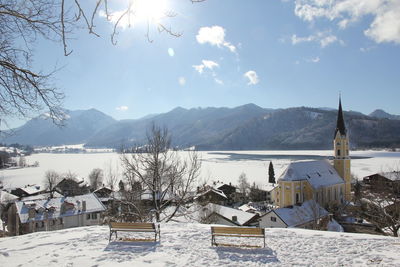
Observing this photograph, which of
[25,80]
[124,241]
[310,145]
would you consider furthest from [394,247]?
[310,145]

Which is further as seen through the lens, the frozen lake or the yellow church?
the frozen lake

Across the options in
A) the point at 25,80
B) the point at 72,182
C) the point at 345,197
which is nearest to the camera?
the point at 25,80

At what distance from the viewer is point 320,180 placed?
42.0 metres

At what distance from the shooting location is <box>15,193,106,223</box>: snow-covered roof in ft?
86.7

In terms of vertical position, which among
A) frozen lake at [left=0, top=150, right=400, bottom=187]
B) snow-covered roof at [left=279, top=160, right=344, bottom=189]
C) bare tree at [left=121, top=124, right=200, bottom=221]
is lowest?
frozen lake at [left=0, top=150, right=400, bottom=187]

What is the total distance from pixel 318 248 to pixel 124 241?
5.36 metres

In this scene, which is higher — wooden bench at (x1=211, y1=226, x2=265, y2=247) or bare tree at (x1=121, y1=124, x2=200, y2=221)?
bare tree at (x1=121, y1=124, x2=200, y2=221)

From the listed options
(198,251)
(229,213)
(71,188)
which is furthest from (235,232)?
(71,188)

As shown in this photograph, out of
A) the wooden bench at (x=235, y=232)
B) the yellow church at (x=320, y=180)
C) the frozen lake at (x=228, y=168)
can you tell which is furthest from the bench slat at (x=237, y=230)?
the yellow church at (x=320, y=180)

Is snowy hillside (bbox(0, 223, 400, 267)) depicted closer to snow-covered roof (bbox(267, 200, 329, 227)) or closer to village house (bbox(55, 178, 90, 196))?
snow-covered roof (bbox(267, 200, 329, 227))

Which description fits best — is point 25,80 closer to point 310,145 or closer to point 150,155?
point 150,155

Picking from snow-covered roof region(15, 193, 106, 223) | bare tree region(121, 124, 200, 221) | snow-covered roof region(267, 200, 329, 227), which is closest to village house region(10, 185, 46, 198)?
snow-covered roof region(15, 193, 106, 223)

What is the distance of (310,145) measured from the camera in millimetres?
191250

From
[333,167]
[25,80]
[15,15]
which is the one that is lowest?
[333,167]
